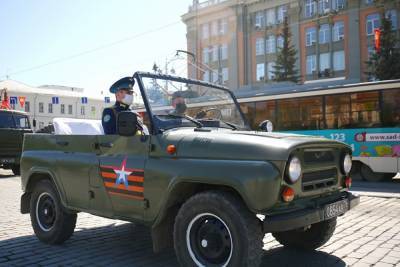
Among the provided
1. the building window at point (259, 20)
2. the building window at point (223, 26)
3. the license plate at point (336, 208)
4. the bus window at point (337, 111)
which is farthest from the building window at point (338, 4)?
the license plate at point (336, 208)

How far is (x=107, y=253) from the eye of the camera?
5.12m

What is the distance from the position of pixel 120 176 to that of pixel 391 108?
36.1 feet

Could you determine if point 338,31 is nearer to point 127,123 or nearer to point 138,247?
point 138,247

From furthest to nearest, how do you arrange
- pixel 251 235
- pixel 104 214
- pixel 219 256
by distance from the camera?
pixel 104 214 → pixel 219 256 → pixel 251 235

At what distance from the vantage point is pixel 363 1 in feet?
141

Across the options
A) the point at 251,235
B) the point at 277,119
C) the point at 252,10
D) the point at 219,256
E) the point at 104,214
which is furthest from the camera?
the point at 252,10

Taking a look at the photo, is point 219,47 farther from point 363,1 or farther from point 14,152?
point 14,152

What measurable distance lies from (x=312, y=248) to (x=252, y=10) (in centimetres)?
4880

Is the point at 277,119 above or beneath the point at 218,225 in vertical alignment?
above

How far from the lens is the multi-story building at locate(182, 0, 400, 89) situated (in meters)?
42.9

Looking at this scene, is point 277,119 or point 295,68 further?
point 295,68

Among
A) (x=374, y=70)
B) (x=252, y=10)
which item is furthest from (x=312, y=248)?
(x=252, y=10)

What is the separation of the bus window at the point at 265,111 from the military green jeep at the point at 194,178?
418 inches

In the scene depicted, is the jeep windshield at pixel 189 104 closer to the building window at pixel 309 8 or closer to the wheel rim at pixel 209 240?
the wheel rim at pixel 209 240
